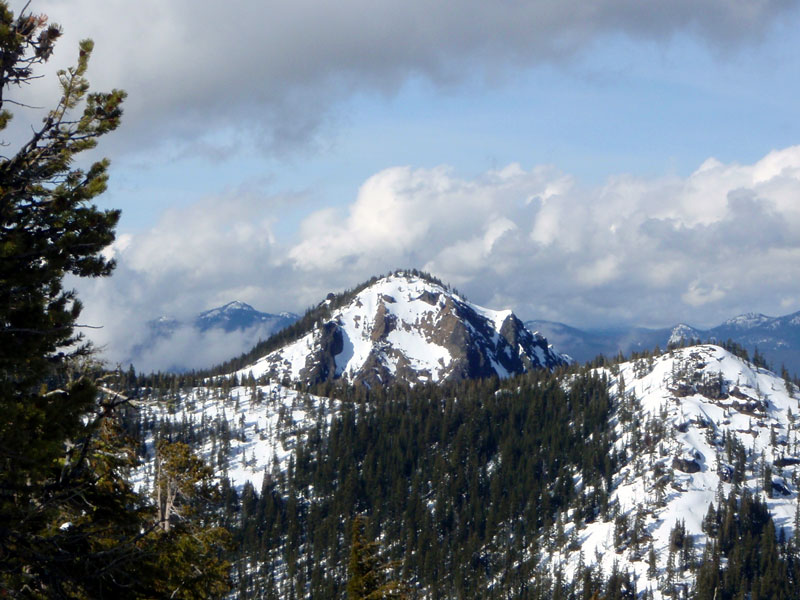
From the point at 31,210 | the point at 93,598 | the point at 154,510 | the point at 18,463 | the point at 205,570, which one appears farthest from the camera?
the point at 205,570

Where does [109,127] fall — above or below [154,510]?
above

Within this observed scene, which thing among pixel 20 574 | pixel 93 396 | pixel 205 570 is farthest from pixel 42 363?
pixel 205 570

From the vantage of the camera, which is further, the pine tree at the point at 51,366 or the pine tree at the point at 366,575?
the pine tree at the point at 366,575

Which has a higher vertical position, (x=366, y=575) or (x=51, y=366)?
(x=51, y=366)

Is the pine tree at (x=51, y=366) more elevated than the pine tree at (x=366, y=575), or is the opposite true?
the pine tree at (x=51, y=366)

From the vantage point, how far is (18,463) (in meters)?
12.8

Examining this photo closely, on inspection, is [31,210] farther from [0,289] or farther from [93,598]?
[93,598]

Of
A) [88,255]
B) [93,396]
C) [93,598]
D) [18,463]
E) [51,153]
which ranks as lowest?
[93,598]

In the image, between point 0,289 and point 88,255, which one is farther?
point 88,255

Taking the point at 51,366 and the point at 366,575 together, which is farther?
the point at 366,575

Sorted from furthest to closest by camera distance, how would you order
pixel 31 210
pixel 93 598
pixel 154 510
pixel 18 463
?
pixel 154 510 → pixel 31 210 → pixel 93 598 → pixel 18 463

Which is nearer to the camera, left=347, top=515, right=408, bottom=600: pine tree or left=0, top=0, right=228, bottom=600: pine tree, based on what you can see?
left=0, top=0, right=228, bottom=600: pine tree

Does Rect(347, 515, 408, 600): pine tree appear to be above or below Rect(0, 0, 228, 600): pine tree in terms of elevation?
below

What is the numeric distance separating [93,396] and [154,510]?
1090 centimetres
